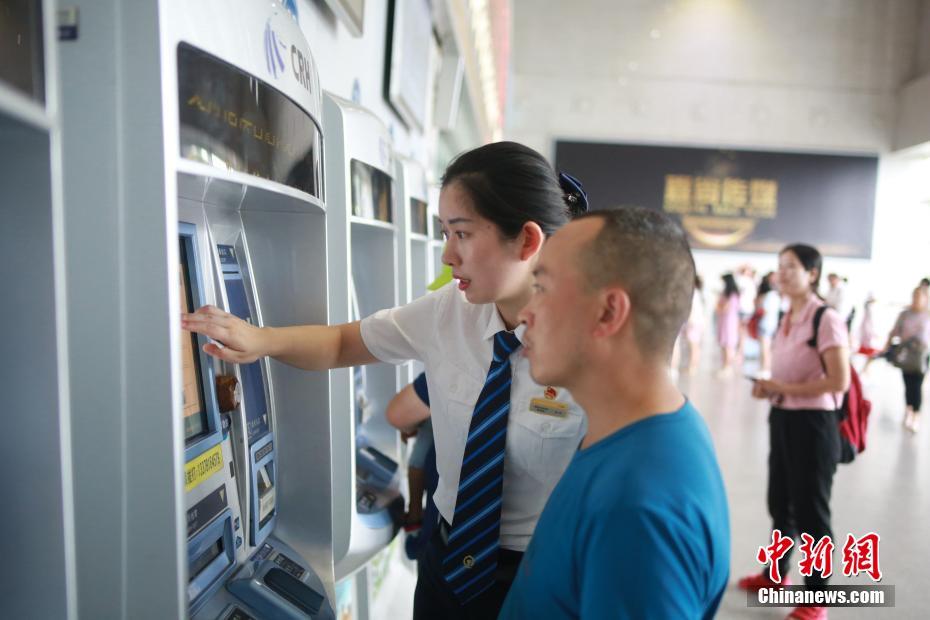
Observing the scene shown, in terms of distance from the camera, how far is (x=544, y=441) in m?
1.31

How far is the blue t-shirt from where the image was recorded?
0.75 m

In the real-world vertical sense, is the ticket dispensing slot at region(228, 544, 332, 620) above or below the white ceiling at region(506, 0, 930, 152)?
below

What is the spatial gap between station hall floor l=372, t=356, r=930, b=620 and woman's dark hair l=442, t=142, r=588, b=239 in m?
1.89

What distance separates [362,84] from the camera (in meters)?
2.70

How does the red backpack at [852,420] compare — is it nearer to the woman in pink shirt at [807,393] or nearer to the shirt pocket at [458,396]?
the woman in pink shirt at [807,393]

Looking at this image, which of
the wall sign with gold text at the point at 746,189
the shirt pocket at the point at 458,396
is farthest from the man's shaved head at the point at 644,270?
the wall sign with gold text at the point at 746,189

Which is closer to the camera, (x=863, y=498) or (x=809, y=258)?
(x=809, y=258)

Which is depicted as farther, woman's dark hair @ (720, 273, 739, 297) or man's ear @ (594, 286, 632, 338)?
woman's dark hair @ (720, 273, 739, 297)

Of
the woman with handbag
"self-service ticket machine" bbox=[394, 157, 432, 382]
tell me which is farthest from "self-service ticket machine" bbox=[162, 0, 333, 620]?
the woman with handbag

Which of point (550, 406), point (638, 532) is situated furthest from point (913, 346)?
point (638, 532)

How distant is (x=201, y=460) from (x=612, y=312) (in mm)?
710

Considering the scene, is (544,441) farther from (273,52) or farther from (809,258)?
(809,258)

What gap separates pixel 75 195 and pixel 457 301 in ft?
2.56

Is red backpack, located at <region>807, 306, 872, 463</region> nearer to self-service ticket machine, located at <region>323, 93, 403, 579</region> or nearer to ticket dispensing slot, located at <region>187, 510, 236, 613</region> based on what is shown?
self-service ticket machine, located at <region>323, 93, 403, 579</region>
